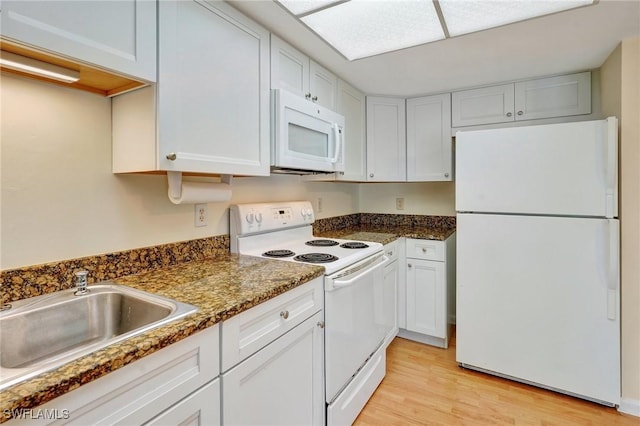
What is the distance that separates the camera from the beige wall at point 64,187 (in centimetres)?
100

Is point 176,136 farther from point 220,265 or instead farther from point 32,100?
point 220,265

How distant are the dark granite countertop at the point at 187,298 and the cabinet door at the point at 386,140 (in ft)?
5.12

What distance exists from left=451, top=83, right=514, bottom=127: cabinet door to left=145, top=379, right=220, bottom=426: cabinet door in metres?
2.53

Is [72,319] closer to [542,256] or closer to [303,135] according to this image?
[303,135]

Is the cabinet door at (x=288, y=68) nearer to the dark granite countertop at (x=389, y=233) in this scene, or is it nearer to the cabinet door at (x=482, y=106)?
the dark granite countertop at (x=389, y=233)

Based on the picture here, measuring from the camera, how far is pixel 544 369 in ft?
6.31

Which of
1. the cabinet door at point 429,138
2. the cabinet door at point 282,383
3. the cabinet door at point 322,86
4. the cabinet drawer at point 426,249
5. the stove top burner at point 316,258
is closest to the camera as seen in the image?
the cabinet door at point 282,383

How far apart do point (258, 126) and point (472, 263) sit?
1.60 meters

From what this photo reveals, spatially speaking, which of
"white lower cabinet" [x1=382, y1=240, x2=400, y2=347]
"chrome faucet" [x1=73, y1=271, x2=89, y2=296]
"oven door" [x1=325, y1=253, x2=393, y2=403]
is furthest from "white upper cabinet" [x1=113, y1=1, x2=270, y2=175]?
"white lower cabinet" [x1=382, y1=240, x2=400, y2=347]

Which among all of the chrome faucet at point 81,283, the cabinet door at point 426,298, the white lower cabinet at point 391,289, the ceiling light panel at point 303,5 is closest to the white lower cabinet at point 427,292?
the cabinet door at point 426,298

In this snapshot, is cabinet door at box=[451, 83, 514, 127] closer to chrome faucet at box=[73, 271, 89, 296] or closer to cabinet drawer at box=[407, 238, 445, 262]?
cabinet drawer at box=[407, 238, 445, 262]

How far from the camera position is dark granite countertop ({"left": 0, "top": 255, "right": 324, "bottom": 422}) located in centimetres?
58

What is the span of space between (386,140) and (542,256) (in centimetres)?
147

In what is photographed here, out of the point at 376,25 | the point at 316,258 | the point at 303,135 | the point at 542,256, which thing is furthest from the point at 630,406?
the point at 376,25
